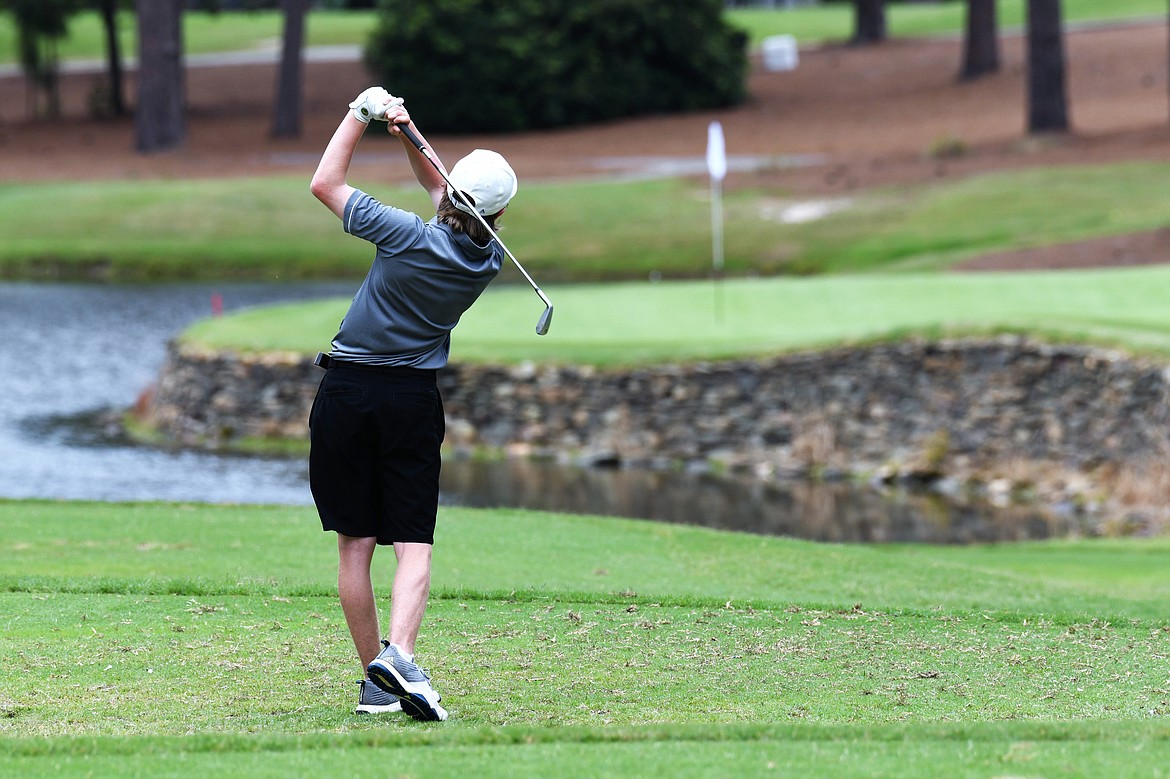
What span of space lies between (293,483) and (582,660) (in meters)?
11.2

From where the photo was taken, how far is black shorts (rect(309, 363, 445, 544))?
216 inches

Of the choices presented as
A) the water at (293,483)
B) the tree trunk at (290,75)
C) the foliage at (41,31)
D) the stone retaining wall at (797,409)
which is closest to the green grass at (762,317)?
the stone retaining wall at (797,409)

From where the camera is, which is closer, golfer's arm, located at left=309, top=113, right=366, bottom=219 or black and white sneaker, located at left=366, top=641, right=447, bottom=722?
black and white sneaker, located at left=366, top=641, right=447, bottom=722

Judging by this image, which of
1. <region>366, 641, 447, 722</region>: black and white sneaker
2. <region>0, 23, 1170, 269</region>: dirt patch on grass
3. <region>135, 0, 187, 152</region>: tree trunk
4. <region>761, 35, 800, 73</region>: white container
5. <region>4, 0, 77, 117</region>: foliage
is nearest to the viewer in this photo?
<region>366, 641, 447, 722</region>: black and white sneaker

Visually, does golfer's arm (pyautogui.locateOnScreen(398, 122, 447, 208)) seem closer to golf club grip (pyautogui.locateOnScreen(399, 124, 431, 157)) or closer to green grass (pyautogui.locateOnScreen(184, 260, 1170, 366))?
golf club grip (pyautogui.locateOnScreen(399, 124, 431, 157))

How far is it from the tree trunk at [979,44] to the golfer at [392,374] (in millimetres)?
45592

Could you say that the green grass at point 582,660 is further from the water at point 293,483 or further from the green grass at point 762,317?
the green grass at point 762,317

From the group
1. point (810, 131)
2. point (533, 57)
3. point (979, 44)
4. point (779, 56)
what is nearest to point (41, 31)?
point (533, 57)

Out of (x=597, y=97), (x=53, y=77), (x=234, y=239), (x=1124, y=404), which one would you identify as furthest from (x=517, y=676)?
(x=53, y=77)

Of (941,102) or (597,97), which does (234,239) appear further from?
(941,102)

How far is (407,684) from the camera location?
5219 millimetres

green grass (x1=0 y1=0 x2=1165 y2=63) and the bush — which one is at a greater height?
the bush

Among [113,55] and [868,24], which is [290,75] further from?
[868,24]

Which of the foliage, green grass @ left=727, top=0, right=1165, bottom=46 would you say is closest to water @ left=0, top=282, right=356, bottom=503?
the foliage
